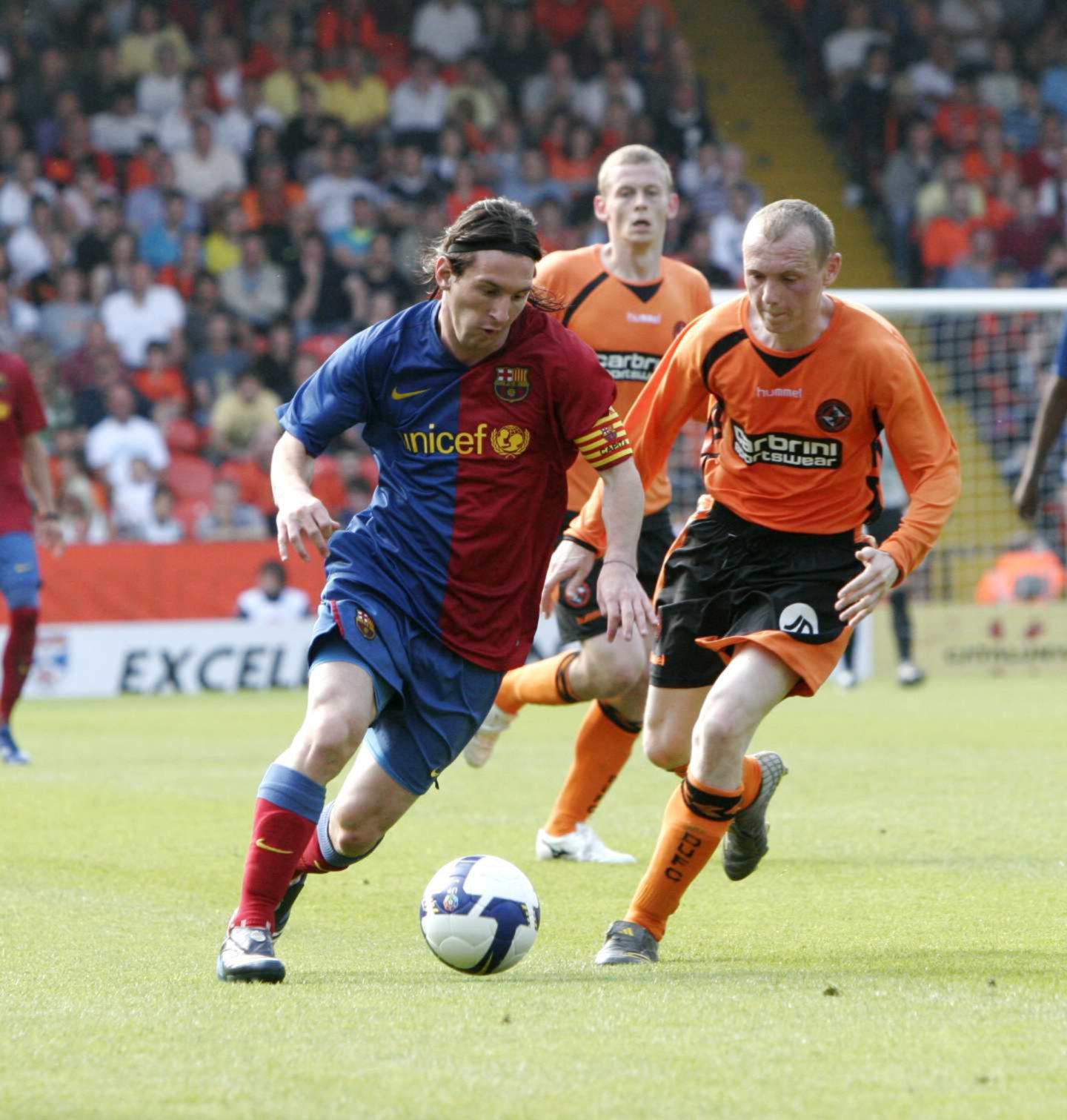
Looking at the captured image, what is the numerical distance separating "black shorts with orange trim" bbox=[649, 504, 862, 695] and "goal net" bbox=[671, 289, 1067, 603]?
1254 cm

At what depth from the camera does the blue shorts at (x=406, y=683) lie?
5.13 meters

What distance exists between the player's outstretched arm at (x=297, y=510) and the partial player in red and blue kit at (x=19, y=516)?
6.15 m

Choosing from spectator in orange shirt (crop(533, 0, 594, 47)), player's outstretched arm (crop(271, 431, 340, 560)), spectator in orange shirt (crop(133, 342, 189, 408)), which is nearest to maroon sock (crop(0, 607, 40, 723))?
player's outstretched arm (crop(271, 431, 340, 560))

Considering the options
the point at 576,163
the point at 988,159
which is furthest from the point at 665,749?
the point at 988,159

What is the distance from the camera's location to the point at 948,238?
22.5 m

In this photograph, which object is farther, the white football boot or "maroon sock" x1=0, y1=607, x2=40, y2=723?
"maroon sock" x1=0, y1=607, x2=40, y2=723

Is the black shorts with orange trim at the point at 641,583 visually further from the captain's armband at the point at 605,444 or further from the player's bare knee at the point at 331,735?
the player's bare knee at the point at 331,735

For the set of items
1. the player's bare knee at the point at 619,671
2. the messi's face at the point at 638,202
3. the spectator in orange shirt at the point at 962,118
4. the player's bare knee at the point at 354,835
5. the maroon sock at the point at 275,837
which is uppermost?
the messi's face at the point at 638,202

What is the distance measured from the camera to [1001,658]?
17875 millimetres

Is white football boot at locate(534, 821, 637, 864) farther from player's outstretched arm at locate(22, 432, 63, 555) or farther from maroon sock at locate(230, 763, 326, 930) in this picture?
player's outstretched arm at locate(22, 432, 63, 555)

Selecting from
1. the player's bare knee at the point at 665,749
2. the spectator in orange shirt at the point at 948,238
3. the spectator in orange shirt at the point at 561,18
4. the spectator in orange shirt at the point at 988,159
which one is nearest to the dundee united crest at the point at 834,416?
the player's bare knee at the point at 665,749

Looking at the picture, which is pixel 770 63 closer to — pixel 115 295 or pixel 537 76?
pixel 537 76

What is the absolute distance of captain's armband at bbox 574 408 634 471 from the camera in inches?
207

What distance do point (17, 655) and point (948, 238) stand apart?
14.4m
